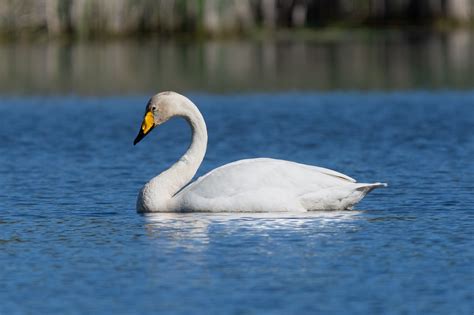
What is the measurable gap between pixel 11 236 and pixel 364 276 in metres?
3.67

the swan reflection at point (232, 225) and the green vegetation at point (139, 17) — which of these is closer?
the swan reflection at point (232, 225)

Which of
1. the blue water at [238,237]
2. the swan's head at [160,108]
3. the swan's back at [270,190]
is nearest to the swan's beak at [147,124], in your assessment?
the swan's head at [160,108]

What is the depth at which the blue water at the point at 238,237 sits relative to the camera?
31.2ft

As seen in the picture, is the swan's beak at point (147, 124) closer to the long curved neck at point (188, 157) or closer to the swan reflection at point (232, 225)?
the long curved neck at point (188, 157)

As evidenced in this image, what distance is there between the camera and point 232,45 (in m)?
46.4

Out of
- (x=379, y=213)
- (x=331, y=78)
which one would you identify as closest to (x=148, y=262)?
(x=379, y=213)

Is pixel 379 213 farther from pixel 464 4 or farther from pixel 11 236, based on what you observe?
pixel 464 4

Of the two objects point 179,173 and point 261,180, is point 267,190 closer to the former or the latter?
point 261,180

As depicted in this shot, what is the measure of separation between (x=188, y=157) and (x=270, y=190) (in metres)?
1.25

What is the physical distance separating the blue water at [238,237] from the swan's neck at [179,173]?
0.19m

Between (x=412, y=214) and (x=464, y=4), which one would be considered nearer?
(x=412, y=214)

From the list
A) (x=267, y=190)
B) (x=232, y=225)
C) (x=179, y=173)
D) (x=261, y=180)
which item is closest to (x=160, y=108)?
(x=179, y=173)

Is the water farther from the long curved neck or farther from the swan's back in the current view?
the swan's back

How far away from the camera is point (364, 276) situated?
1016 centimetres
